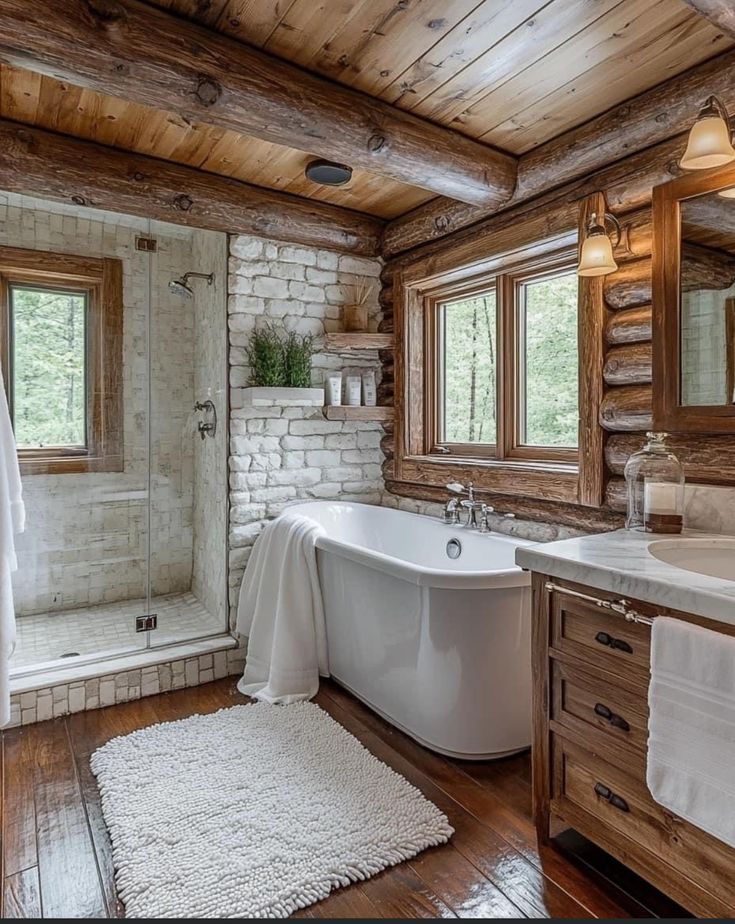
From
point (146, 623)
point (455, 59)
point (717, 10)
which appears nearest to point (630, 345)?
point (717, 10)

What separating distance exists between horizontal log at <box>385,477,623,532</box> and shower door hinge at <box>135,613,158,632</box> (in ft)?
5.53

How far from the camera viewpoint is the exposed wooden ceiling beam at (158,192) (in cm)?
247

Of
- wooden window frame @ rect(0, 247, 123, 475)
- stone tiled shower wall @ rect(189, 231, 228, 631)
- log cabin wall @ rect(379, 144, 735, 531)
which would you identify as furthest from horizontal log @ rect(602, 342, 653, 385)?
wooden window frame @ rect(0, 247, 123, 475)

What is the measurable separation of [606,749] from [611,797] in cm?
12

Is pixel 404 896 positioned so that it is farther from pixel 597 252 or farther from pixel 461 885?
pixel 597 252

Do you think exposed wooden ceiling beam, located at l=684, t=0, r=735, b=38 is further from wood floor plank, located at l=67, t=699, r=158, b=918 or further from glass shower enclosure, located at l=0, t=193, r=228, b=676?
wood floor plank, located at l=67, t=699, r=158, b=918

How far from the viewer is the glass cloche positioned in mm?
1937

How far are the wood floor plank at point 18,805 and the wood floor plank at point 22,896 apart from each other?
0.11 ft

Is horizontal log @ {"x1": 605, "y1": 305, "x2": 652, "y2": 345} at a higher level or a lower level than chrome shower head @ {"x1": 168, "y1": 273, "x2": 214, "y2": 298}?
lower

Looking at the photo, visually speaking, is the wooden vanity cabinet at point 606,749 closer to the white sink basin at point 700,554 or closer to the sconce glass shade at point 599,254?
the white sink basin at point 700,554

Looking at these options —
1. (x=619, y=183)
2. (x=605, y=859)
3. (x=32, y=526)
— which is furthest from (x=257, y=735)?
(x=619, y=183)

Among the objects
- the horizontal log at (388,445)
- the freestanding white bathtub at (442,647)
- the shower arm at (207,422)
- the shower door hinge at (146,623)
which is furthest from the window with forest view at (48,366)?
the horizontal log at (388,445)

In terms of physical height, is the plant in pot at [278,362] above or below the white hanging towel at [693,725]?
above

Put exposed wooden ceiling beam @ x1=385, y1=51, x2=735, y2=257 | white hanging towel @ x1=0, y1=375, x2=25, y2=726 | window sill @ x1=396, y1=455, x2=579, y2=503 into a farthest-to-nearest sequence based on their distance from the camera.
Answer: window sill @ x1=396, y1=455, x2=579, y2=503, white hanging towel @ x1=0, y1=375, x2=25, y2=726, exposed wooden ceiling beam @ x1=385, y1=51, x2=735, y2=257
